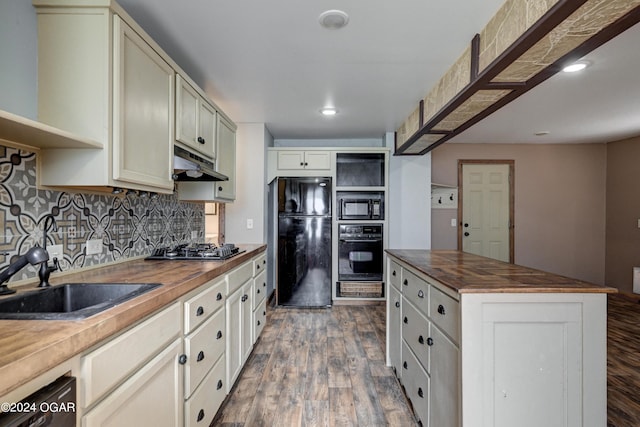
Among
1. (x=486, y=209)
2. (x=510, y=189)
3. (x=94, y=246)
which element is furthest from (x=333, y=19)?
(x=510, y=189)

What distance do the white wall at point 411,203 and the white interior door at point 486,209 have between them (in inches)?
46.3

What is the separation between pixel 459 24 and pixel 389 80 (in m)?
0.82

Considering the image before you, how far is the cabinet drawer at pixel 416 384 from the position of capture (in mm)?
1663

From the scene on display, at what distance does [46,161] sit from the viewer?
1375mm

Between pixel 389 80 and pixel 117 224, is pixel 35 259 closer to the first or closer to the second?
pixel 117 224

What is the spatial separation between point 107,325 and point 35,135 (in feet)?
2.60

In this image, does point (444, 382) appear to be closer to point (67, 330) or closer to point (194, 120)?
point (67, 330)

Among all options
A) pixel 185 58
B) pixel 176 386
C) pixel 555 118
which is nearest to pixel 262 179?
pixel 185 58

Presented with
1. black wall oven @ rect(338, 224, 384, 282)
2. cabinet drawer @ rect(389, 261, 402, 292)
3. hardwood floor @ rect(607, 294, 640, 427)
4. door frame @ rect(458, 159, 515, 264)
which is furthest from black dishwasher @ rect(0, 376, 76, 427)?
door frame @ rect(458, 159, 515, 264)

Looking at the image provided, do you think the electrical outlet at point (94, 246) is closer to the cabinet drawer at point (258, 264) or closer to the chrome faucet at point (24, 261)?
the chrome faucet at point (24, 261)

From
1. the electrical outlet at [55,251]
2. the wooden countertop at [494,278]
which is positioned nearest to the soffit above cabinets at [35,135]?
the electrical outlet at [55,251]

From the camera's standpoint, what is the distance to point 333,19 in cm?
178

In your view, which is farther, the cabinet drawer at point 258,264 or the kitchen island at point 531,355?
the cabinet drawer at point 258,264

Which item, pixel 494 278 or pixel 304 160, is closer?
pixel 494 278
